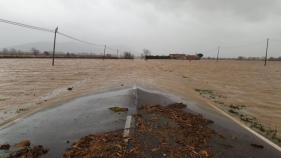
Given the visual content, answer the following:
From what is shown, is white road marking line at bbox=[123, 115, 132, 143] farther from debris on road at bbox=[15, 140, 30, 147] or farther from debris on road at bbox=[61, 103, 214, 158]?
debris on road at bbox=[15, 140, 30, 147]

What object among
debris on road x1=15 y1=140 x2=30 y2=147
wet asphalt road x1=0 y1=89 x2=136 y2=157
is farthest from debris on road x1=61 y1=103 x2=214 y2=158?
debris on road x1=15 y1=140 x2=30 y2=147

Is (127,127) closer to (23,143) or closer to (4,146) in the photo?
(23,143)

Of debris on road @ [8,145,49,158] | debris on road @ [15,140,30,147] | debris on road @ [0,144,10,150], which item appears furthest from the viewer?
debris on road @ [15,140,30,147]

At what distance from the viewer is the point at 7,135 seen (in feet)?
17.4

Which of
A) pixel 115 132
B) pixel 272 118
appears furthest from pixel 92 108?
pixel 272 118

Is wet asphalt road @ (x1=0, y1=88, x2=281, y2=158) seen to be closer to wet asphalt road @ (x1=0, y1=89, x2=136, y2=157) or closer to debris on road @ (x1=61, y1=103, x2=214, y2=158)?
wet asphalt road @ (x1=0, y1=89, x2=136, y2=157)

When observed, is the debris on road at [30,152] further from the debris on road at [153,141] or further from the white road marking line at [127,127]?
the white road marking line at [127,127]

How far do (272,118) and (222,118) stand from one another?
8.55 ft

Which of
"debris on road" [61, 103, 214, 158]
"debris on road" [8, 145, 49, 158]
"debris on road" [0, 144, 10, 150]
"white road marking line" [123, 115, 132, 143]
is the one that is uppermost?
"white road marking line" [123, 115, 132, 143]

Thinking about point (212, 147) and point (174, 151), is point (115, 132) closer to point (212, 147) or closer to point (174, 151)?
point (174, 151)

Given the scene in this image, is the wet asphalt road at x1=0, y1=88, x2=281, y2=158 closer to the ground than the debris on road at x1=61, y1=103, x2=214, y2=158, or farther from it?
closer to the ground

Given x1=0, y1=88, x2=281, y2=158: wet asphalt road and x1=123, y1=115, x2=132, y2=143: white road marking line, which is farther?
x1=123, y1=115, x2=132, y2=143: white road marking line

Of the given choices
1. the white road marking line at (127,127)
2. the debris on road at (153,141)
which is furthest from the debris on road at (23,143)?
the white road marking line at (127,127)

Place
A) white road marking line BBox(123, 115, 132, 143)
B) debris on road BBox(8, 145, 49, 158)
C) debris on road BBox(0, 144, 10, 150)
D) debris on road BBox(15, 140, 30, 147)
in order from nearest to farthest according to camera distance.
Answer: debris on road BBox(8, 145, 49, 158) < debris on road BBox(0, 144, 10, 150) < debris on road BBox(15, 140, 30, 147) < white road marking line BBox(123, 115, 132, 143)
